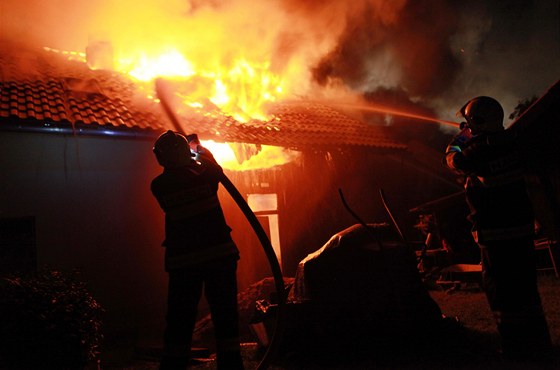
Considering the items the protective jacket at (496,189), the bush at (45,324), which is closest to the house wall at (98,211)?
the bush at (45,324)

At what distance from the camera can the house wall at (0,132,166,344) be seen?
6.54 m

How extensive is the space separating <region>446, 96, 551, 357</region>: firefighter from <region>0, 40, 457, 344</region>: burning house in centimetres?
505

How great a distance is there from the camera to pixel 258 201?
30.6 feet

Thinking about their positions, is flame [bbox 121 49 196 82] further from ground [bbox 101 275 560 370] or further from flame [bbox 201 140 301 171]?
ground [bbox 101 275 560 370]

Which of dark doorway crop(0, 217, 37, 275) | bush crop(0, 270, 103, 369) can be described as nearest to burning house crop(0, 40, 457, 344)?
dark doorway crop(0, 217, 37, 275)

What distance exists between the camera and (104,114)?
7359mm

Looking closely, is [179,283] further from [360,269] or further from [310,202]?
[310,202]

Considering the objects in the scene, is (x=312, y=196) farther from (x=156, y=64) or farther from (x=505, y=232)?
(x=505, y=232)

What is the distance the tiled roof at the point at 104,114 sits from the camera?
→ 22.3ft

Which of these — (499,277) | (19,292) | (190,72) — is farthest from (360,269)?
(190,72)

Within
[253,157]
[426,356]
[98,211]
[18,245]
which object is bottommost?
[426,356]

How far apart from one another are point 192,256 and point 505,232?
8.89ft

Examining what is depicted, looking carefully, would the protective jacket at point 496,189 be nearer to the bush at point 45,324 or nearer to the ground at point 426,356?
the ground at point 426,356

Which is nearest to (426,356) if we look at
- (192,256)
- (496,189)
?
(496,189)
